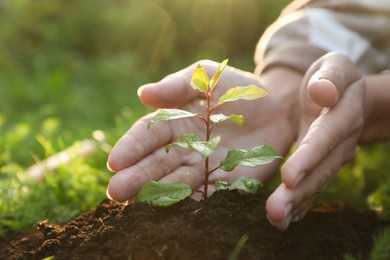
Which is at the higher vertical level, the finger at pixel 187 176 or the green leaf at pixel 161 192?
the green leaf at pixel 161 192

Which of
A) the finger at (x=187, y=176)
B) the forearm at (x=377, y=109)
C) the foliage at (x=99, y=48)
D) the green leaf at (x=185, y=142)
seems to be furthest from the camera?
the foliage at (x=99, y=48)

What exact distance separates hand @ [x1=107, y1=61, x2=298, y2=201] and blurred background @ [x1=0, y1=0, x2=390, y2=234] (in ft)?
2.00

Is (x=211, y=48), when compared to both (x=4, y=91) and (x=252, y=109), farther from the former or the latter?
(x=252, y=109)

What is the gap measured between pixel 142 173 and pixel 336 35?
Answer: 4.85 feet

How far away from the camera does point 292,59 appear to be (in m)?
2.81

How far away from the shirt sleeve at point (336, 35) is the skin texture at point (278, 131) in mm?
214

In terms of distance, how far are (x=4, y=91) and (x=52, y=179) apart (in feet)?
8.73

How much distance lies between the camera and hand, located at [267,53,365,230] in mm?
1691

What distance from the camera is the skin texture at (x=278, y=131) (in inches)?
70.0

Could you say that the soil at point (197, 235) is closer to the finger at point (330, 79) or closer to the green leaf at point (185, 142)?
the green leaf at point (185, 142)

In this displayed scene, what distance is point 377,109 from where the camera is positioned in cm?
270

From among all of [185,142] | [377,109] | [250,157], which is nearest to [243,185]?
[250,157]

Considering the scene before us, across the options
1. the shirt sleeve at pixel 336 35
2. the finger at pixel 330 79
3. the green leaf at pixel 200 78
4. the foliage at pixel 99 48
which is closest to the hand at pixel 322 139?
the finger at pixel 330 79

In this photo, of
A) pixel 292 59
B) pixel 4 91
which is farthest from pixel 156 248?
pixel 4 91
